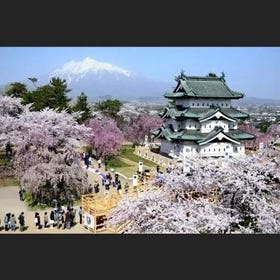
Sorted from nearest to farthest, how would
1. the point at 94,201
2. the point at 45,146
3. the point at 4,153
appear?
the point at 94,201
the point at 45,146
the point at 4,153

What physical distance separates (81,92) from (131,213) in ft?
27.9

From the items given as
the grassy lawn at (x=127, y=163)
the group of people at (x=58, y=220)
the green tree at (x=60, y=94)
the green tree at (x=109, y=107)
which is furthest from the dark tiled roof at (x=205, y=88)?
the group of people at (x=58, y=220)

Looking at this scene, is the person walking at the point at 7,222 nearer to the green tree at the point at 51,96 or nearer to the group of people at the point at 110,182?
the group of people at the point at 110,182

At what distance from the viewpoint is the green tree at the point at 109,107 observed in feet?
69.7

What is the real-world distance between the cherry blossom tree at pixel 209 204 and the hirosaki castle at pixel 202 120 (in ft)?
17.2

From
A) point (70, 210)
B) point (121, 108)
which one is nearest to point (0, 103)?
point (121, 108)

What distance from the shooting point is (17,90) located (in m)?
19.1

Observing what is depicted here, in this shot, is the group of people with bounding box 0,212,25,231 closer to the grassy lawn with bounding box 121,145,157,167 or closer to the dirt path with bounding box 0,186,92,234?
the dirt path with bounding box 0,186,92,234

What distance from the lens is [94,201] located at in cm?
1245

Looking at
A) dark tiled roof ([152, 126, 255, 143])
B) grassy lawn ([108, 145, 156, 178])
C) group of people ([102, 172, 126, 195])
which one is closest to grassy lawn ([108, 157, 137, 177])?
grassy lawn ([108, 145, 156, 178])

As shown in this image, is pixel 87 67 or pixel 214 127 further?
pixel 214 127

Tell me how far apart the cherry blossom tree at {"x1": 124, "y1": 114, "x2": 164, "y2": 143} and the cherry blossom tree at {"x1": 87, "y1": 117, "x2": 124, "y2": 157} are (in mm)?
1587

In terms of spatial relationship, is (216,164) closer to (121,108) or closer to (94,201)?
(94,201)

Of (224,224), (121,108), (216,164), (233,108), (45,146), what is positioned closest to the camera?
(224,224)
